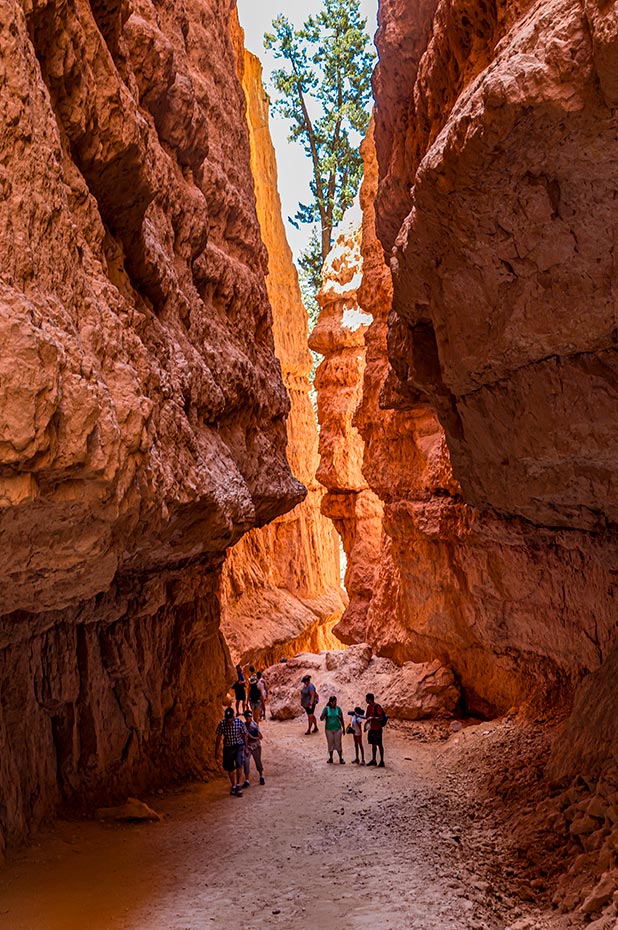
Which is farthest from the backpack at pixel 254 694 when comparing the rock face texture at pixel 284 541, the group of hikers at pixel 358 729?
the rock face texture at pixel 284 541

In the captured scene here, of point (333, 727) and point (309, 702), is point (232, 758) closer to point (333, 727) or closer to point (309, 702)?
point (333, 727)

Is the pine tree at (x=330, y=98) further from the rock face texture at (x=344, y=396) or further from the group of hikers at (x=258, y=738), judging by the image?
the group of hikers at (x=258, y=738)

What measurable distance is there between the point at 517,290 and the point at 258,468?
454 centimetres

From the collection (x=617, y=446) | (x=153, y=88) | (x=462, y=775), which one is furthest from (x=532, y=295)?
(x=462, y=775)

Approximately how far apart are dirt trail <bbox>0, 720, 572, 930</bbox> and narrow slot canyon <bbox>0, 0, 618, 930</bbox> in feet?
0.15

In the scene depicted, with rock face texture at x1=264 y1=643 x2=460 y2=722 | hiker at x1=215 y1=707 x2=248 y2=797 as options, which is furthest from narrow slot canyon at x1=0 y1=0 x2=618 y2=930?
hiker at x1=215 y1=707 x2=248 y2=797

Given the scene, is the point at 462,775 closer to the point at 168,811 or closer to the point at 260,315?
the point at 168,811

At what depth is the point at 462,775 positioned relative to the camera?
365 inches

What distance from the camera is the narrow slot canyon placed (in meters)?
4.30

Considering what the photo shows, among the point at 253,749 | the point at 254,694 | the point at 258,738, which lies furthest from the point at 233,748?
the point at 254,694

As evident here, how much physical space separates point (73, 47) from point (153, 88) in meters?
2.59

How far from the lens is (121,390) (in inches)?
183

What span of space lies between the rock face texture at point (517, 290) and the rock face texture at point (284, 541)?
1069cm

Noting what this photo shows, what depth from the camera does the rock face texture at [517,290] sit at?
4.47m
